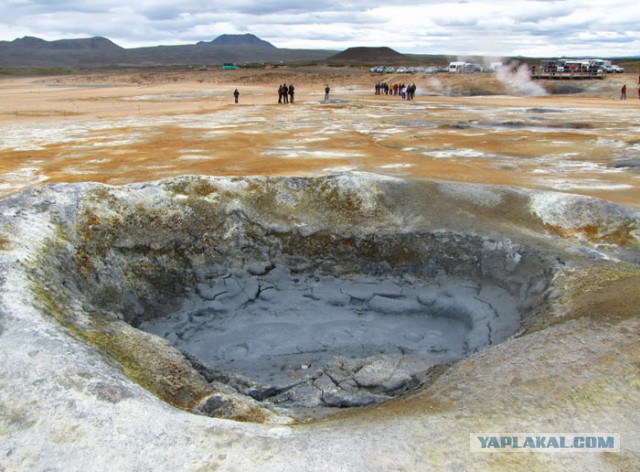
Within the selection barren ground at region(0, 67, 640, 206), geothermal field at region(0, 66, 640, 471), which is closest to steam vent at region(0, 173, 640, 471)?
geothermal field at region(0, 66, 640, 471)

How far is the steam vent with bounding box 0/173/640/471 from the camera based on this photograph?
4270 millimetres

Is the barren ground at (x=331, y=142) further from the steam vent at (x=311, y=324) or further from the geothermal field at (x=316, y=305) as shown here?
the steam vent at (x=311, y=324)

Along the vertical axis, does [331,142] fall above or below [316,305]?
above

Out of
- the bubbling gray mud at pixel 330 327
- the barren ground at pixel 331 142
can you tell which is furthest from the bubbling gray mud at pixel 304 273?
the barren ground at pixel 331 142

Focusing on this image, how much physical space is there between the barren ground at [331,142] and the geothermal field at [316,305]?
0.19 meters

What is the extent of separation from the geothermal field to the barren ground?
194 mm

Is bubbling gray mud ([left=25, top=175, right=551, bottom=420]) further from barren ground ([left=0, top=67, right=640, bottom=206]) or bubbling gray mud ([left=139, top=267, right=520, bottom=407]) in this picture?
barren ground ([left=0, top=67, right=640, bottom=206])

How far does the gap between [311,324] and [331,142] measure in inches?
468

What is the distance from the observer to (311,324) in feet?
30.8

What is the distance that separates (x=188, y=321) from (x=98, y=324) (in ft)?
9.47

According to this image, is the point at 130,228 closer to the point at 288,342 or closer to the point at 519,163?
the point at 288,342

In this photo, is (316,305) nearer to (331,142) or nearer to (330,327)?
(330,327)

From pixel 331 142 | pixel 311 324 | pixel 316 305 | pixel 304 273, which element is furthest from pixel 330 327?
pixel 331 142

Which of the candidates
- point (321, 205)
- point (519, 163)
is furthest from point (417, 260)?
point (519, 163)
